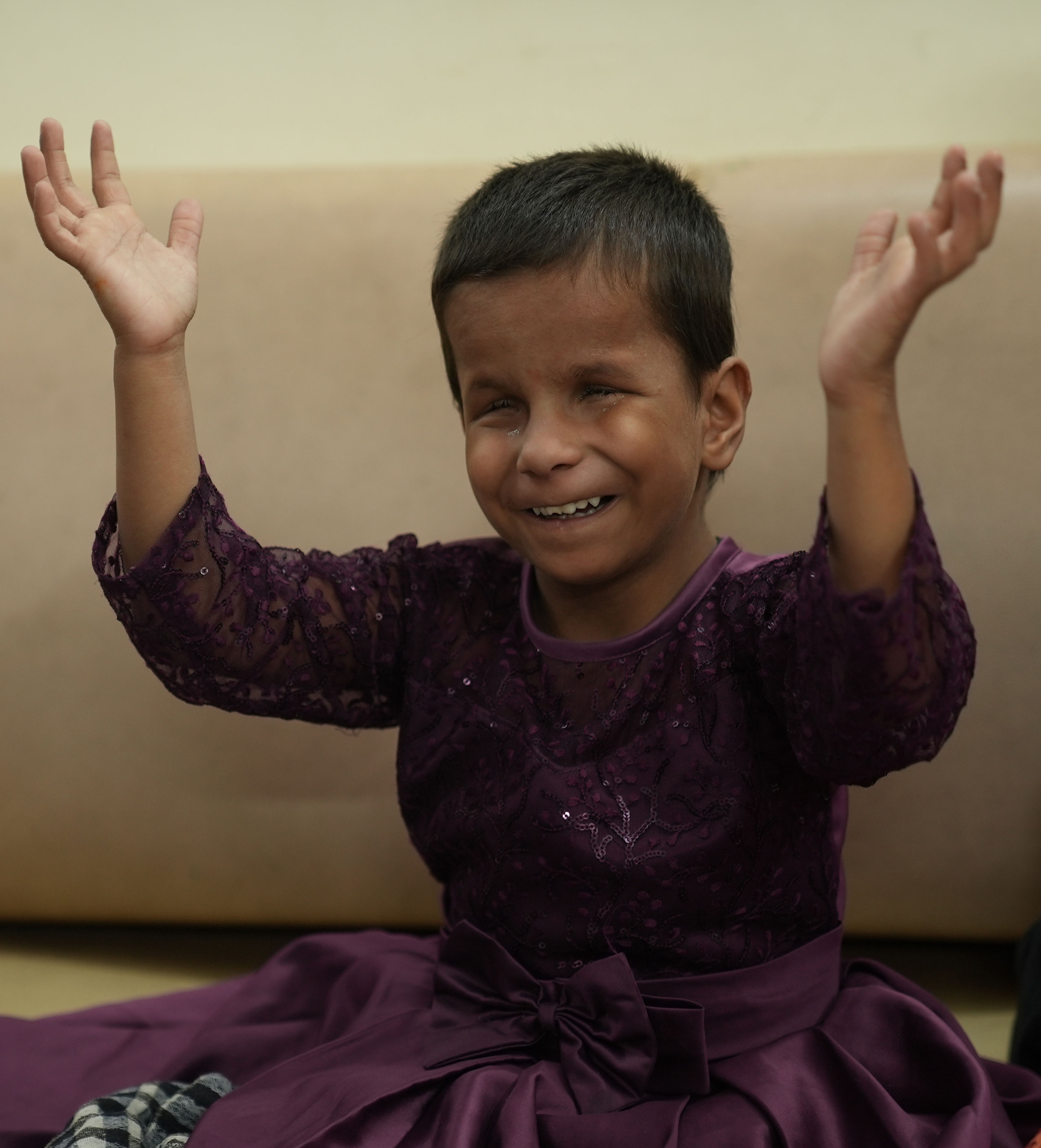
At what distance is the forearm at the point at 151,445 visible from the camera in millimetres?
829

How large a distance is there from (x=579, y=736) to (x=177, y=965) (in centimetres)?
59

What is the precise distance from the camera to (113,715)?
1.24 metres

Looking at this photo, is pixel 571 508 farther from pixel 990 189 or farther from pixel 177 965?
pixel 177 965

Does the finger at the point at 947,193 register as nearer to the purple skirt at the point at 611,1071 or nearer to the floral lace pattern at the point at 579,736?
the floral lace pattern at the point at 579,736

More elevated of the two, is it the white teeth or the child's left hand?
the child's left hand

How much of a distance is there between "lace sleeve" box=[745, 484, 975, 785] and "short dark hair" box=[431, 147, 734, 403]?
21cm

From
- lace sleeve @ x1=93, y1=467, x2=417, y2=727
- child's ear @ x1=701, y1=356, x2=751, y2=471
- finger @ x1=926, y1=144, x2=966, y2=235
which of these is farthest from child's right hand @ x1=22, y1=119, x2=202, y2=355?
finger @ x1=926, y1=144, x2=966, y2=235

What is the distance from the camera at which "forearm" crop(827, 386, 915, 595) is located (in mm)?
678

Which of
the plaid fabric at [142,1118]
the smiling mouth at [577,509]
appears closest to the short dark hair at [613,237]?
the smiling mouth at [577,509]

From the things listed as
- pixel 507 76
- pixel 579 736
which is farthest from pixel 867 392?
pixel 507 76

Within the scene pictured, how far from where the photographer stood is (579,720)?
0.90 metres

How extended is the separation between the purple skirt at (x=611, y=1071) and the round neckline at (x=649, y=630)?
20 cm

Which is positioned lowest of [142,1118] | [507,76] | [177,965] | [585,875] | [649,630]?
[177,965]

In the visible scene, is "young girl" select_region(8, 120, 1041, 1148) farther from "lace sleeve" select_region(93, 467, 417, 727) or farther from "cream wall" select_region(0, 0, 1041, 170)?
"cream wall" select_region(0, 0, 1041, 170)
